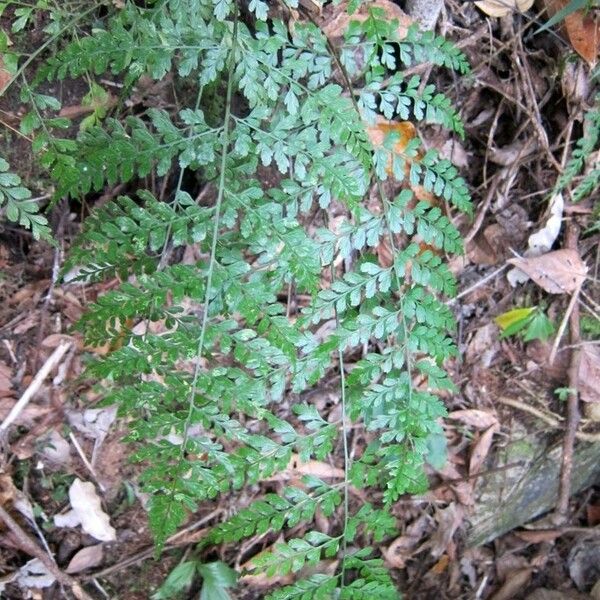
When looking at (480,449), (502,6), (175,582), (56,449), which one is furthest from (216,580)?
(502,6)

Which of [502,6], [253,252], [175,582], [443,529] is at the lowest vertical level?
[443,529]

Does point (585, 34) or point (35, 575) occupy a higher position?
point (585, 34)

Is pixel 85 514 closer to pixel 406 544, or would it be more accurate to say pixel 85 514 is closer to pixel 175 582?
pixel 175 582

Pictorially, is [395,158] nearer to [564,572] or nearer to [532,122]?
[532,122]

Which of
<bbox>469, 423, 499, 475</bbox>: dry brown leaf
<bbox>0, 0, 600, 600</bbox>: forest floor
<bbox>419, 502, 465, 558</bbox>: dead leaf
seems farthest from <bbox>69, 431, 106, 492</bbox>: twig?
<bbox>469, 423, 499, 475</bbox>: dry brown leaf

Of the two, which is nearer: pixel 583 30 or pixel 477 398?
pixel 583 30

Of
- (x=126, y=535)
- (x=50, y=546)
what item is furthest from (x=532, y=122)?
(x=50, y=546)

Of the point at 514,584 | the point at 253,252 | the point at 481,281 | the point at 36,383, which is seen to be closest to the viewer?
the point at 253,252

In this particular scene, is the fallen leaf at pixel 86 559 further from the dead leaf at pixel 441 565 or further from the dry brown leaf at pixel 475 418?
the dry brown leaf at pixel 475 418
